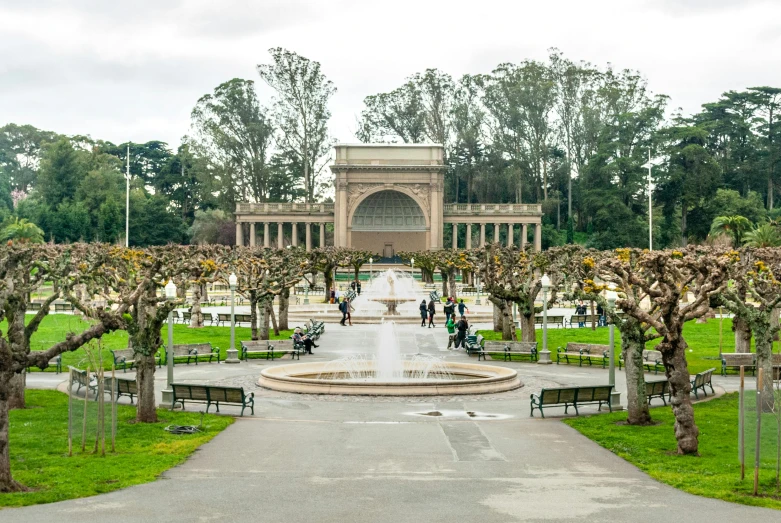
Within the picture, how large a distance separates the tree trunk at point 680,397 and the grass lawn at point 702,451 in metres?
0.31

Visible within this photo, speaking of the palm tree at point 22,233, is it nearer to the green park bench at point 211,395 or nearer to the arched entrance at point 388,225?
the arched entrance at point 388,225

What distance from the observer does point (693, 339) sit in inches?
1485

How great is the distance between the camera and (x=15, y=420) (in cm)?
1880

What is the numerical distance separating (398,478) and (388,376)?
13.0 metres

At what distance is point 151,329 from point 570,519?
10.9 m

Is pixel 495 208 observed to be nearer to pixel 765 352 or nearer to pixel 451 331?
pixel 451 331

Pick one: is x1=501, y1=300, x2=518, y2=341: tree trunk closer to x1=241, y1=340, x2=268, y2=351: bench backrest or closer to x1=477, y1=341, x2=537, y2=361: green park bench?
x1=477, y1=341, x2=537, y2=361: green park bench

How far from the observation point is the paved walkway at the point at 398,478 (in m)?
11.5

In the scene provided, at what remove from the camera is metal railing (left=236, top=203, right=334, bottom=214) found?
331ft

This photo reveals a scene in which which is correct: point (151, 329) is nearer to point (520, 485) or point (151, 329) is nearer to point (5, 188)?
point (520, 485)

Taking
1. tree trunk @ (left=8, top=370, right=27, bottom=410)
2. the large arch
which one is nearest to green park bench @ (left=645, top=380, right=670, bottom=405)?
tree trunk @ (left=8, top=370, right=27, bottom=410)

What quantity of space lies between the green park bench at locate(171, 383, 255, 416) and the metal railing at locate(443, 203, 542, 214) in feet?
279

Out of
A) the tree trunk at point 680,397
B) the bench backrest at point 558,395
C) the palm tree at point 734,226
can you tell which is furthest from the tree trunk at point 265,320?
the palm tree at point 734,226

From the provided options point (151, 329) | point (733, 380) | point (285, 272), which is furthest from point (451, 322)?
point (151, 329)
